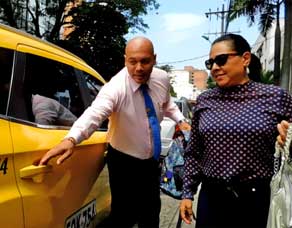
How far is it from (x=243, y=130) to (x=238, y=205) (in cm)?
39

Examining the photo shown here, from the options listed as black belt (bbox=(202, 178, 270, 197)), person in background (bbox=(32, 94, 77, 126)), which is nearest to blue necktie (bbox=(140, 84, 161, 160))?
person in background (bbox=(32, 94, 77, 126))

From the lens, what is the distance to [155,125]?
332cm

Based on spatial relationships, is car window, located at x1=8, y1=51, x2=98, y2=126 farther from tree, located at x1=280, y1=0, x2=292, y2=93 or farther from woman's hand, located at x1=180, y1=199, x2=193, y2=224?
tree, located at x1=280, y1=0, x2=292, y2=93

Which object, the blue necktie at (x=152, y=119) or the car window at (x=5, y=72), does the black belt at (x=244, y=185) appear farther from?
the car window at (x=5, y=72)

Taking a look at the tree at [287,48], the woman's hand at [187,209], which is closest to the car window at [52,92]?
the woman's hand at [187,209]

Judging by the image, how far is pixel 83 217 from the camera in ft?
9.81

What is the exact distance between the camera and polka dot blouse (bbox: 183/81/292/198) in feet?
8.10

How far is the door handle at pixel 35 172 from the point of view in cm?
229

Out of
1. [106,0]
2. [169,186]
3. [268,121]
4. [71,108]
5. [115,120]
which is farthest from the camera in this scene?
[106,0]

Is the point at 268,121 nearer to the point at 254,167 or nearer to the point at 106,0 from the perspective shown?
the point at 254,167

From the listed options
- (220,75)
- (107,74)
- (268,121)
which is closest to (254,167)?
(268,121)

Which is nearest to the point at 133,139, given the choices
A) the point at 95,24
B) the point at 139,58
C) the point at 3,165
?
the point at 139,58

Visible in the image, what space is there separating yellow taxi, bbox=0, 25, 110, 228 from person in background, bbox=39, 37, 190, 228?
13 cm

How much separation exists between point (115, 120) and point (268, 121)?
1085mm
